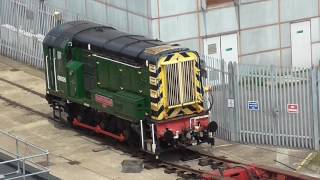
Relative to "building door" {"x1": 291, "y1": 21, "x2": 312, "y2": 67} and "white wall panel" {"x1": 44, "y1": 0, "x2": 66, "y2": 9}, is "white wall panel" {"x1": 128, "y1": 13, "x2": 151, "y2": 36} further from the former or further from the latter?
"building door" {"x1": 291, "y1": 21, "x2": 312, "y2": 67}

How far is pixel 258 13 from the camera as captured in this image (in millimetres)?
30312

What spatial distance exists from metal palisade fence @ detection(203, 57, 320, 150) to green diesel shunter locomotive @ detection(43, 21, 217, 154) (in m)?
1.59

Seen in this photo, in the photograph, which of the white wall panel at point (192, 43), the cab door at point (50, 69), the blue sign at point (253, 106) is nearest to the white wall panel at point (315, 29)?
the white wall panel at point (192, 43)

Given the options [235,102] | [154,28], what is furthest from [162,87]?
[154,28]

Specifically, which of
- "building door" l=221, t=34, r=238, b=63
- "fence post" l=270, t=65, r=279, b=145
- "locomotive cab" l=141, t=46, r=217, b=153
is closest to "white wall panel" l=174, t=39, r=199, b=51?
"building door" l=221, t=34, r=238, b=63

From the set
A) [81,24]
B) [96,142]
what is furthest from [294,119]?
[81,24]

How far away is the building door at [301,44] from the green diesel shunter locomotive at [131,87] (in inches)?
369

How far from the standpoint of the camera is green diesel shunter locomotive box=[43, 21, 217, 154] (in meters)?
21.6

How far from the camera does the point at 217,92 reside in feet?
78.3

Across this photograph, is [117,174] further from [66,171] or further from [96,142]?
[96,142]

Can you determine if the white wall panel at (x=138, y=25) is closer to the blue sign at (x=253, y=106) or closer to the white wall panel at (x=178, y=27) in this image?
the white wall panel at (x=178, y=27)

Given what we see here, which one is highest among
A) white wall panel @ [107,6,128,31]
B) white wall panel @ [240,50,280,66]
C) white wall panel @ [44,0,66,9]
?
white wall panel @ [44,0,66,9]

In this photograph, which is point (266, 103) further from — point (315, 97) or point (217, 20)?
point (217, 20)

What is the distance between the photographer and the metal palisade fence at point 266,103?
72.6ft
